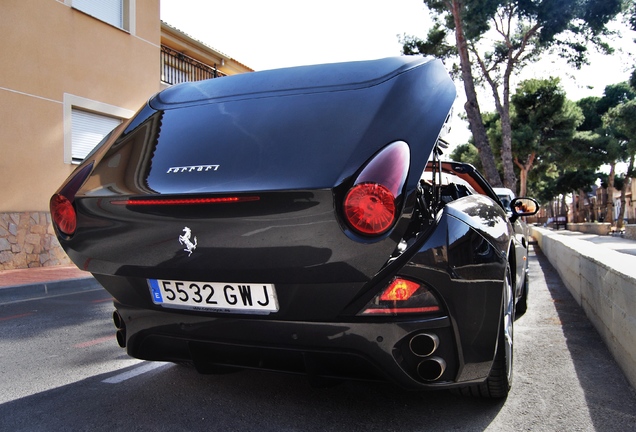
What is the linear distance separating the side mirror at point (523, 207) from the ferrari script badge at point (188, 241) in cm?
323

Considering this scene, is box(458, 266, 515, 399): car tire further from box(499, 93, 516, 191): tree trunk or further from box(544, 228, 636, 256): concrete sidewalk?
box(499, 93, 516, 191): tree trunk

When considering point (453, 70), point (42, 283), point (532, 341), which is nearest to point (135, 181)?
point (532, 341)

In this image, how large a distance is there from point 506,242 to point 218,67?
1922 cm

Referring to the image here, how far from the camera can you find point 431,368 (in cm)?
217

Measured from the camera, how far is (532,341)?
4.37 m

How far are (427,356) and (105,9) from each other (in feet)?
43.5

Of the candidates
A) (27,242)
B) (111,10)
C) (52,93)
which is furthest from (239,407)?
(111,10)

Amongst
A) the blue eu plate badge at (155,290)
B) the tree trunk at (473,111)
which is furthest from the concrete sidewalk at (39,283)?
the tree trunk at (473,111)

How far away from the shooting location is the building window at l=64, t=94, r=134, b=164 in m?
11.8

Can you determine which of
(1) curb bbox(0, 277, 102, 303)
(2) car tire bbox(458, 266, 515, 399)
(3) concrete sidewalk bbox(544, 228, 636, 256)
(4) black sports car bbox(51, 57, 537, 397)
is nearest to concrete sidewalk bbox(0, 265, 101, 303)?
(1) curb bbox(0, 277, 102, 303)

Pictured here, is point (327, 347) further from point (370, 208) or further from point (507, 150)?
point (507, 150)

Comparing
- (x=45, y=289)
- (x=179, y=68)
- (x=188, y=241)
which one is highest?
(x=179, y=68)

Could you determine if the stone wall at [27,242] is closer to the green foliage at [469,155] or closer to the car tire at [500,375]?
the car tire at [500,375]

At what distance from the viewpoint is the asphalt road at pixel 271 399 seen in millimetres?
2535
